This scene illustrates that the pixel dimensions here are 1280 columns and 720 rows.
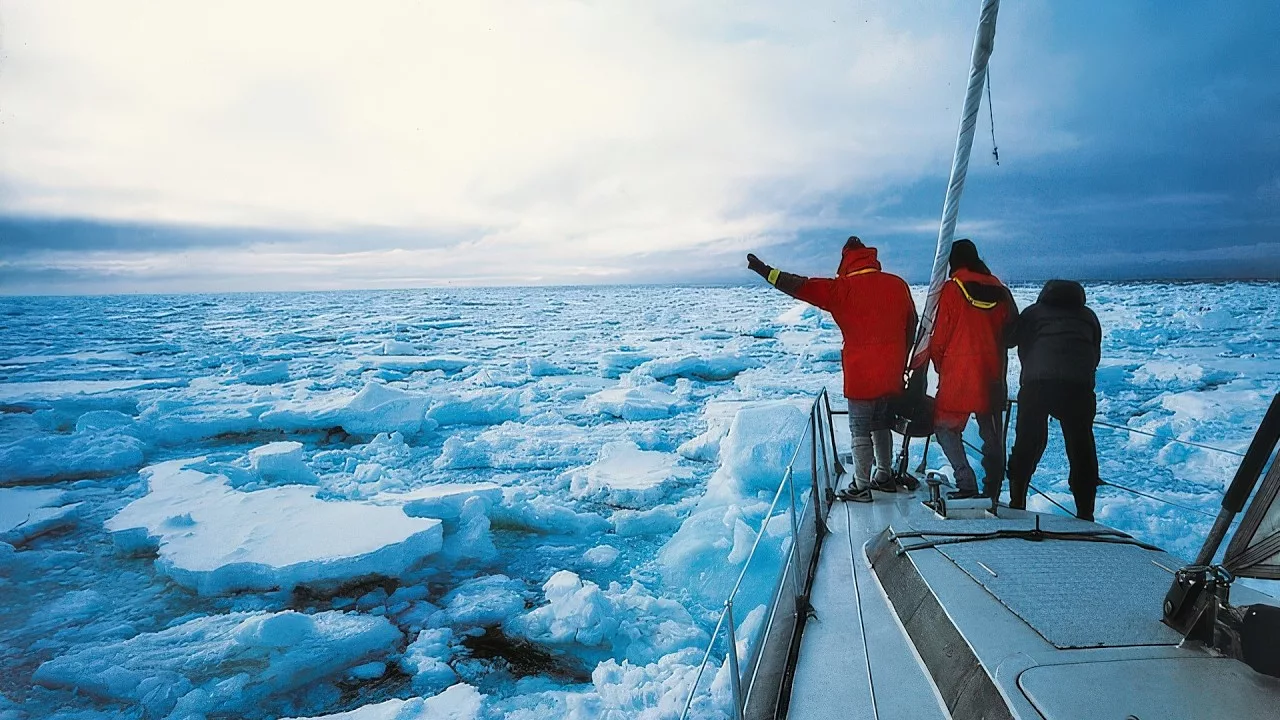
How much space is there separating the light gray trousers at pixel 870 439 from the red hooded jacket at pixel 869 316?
56mm

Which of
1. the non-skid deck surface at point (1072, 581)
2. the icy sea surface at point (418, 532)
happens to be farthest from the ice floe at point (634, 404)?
the non-skid deck surface at point (1072, 581)

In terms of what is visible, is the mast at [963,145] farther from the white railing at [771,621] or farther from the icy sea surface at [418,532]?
the icy sea surface at [418,532]

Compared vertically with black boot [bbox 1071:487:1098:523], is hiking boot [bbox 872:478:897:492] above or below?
below

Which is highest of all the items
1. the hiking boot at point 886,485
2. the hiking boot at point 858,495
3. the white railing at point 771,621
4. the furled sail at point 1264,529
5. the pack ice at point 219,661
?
the furled sail at point 1264,529

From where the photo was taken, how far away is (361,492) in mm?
5277

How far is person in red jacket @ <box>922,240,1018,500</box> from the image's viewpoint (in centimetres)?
241

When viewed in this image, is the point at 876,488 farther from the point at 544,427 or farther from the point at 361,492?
the point at 544,427

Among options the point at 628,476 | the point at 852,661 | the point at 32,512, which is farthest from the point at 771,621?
the point at 32,512

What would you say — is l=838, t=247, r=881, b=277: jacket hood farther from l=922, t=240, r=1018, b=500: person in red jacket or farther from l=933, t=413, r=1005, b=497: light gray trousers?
l=933, t=413, r=1005, b=497: light gray trousers

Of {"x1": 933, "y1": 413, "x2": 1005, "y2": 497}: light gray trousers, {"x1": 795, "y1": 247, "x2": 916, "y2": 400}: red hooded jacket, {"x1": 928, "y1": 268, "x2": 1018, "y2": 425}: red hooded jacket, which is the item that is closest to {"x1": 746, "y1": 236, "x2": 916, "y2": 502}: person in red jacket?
{"x1": 795, "y1": 247, "x2": 916, "y2": 400}: red hooded jacket

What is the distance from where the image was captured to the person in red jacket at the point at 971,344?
2410mm

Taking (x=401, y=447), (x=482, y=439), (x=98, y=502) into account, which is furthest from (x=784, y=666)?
(x=98, y=502)

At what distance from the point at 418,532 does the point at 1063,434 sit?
11.8 feet

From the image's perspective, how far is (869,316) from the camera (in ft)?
8.00
